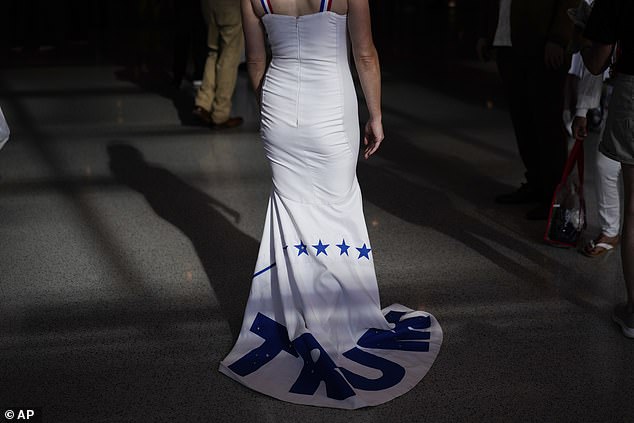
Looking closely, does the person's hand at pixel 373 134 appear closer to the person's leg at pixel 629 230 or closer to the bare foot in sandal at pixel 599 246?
the person's leg at pixel 629 230

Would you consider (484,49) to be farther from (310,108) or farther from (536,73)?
(310,108)

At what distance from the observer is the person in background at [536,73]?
3891mm

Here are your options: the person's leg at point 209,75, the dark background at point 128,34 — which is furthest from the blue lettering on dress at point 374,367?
the dark background at point 128,34

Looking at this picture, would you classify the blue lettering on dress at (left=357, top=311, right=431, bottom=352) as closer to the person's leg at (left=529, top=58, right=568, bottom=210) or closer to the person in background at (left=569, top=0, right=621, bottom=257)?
the person in background at (left=569, top=0, right=621, bottom=257)

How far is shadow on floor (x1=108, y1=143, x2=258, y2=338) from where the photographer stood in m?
3.47

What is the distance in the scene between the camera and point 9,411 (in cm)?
257

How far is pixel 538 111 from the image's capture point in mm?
4082

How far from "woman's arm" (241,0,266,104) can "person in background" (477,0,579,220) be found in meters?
1.66

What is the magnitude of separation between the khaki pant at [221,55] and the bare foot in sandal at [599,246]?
3.19 m

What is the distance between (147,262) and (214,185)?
117cm

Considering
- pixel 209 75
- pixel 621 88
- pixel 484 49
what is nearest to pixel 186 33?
pixel 209 75

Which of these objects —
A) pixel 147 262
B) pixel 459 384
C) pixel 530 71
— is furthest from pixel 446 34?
pixel 459 384

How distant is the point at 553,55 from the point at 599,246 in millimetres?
917

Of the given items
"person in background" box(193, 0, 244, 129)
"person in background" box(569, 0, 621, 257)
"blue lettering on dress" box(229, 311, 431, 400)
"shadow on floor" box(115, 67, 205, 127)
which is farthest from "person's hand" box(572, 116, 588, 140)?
"shadow on floor" box(115, 67, 205, 127)
